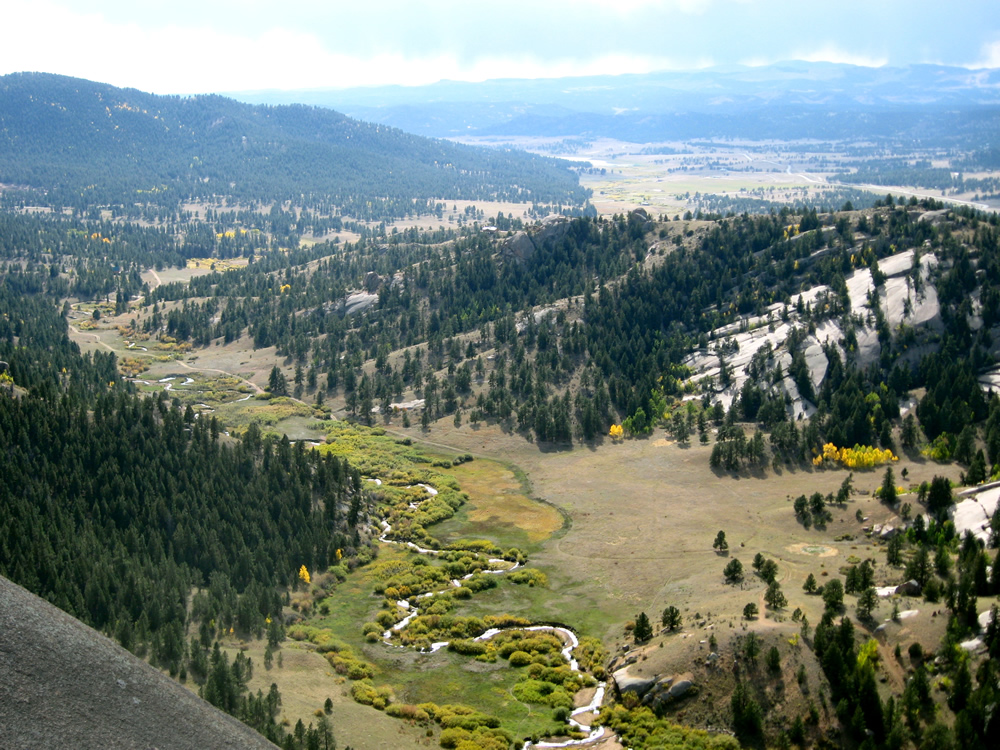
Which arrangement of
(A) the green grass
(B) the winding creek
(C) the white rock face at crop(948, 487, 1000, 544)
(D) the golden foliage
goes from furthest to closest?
(D) the golden foliage, (C) the white rock face at crop(948, 487, 1000, 544), (A) the green grass, (B) the winding creek

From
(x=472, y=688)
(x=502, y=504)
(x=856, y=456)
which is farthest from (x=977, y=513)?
(x=502, y=504)

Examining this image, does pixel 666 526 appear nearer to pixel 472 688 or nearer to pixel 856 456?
pixel 856 456

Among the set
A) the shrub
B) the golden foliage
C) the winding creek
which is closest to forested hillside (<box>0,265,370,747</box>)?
the winding creek

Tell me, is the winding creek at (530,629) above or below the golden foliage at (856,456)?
below

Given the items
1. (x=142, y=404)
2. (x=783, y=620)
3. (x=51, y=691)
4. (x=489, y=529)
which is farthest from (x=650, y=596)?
(x=142, y=404)

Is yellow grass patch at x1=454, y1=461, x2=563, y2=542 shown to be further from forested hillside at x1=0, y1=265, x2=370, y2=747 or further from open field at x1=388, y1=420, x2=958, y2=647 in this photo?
forested hillside at x1=0, y1=265, x2=370, y2=747

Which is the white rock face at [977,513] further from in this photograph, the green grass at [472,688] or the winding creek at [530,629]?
the green grass at [472,688]

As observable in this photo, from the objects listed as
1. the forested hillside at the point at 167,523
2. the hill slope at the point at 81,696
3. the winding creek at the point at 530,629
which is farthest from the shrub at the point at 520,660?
the hill slope at the point at 81,696

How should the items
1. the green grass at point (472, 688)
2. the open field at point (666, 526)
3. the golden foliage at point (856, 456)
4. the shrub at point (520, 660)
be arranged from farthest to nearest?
1. the golden foliage at point (856, 456)
2. the open field at point (666, 526)
3. the shrub at point (520, 660)
4. the green grass at point (472, 688)

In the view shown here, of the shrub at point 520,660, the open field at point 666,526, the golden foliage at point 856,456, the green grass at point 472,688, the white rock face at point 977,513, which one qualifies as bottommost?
the green grass at point 472,688
